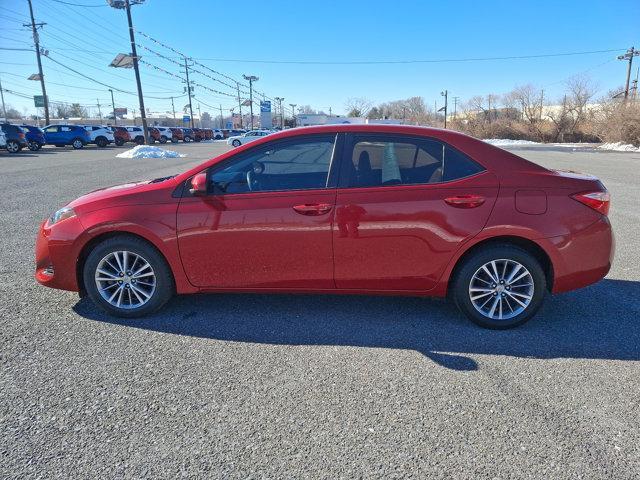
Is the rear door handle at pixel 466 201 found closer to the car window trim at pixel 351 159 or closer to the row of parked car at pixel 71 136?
the car window trim at pixel 351 159

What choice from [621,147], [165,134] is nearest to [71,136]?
[165,134]

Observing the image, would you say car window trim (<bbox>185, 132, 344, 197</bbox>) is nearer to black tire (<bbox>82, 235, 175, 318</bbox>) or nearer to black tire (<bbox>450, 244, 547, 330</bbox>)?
black tire (<bbox>82, 235, 175, 318</bbox>)

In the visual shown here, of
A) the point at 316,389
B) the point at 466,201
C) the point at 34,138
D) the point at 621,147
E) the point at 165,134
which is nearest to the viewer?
the point at 316,389

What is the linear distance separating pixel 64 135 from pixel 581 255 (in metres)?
36.6

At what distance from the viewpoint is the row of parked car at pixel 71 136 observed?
25562 mm

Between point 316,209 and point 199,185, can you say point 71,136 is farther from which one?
point 316,209

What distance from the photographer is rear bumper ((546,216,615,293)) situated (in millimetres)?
3371

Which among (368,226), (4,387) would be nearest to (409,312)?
(368,226)

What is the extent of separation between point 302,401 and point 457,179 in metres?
2.08

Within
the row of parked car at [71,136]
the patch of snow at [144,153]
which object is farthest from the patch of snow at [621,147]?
the row of parked car at [71,136]

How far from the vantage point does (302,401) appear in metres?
2.59

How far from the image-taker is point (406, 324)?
3582 mm

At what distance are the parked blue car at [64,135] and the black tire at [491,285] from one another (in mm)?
35928

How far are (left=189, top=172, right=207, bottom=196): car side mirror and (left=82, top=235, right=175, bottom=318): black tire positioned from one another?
0.62 m
